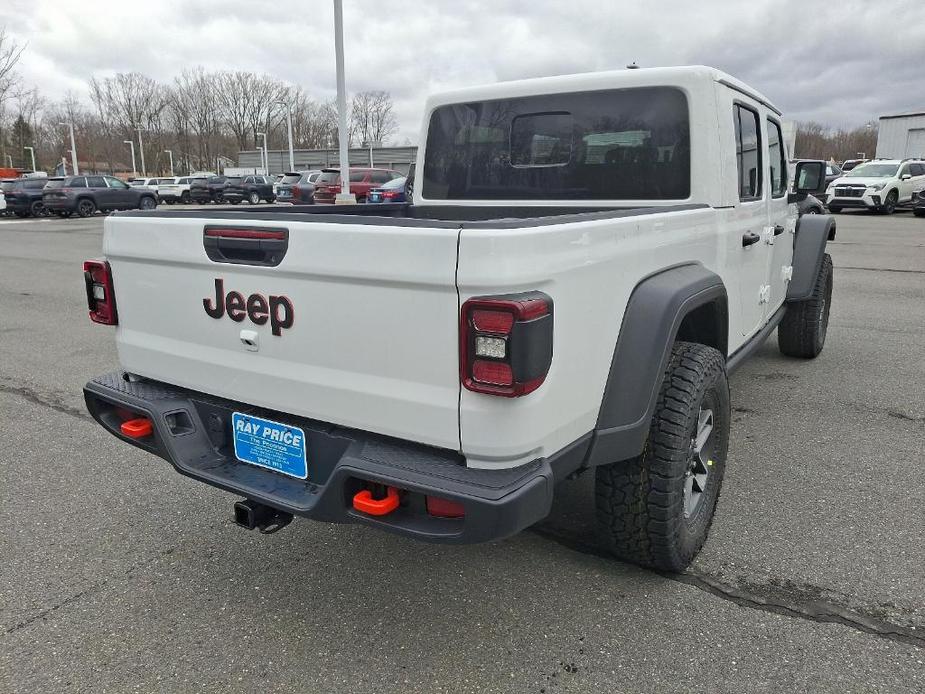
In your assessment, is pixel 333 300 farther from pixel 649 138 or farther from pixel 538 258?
pixel 649 138

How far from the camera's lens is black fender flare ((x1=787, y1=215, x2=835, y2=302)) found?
Answer: 5.03m

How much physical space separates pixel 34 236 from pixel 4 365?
16.0 metres

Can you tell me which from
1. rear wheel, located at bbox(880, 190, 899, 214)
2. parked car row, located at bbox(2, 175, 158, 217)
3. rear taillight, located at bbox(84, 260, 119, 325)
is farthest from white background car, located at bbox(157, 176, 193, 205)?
rear taillight, located at bbox(84, 260, 119, 325)

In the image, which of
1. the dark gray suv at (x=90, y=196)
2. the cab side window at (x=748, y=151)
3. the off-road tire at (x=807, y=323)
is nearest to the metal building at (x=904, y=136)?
the dark gray suv at (x=90, y=196)

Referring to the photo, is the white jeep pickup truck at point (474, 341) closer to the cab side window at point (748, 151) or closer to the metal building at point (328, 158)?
the cab side window at point (748, 151)

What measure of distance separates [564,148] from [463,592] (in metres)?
2.27

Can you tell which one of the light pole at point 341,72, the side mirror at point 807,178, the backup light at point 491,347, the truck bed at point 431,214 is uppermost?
the light pole at point 341,72

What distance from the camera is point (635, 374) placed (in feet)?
7.75

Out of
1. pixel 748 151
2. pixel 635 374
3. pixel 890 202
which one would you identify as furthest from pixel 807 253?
pixel 890 202

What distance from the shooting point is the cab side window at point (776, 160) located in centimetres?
425

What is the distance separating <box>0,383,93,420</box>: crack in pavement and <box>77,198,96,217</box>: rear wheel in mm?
24575

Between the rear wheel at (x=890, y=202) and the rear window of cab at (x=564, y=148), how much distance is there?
23.1 m

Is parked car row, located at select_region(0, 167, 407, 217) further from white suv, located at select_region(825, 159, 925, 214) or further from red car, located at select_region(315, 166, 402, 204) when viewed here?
white suv, located at select_region(825, 159, 925, 214)

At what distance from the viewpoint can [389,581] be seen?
2.81 m
